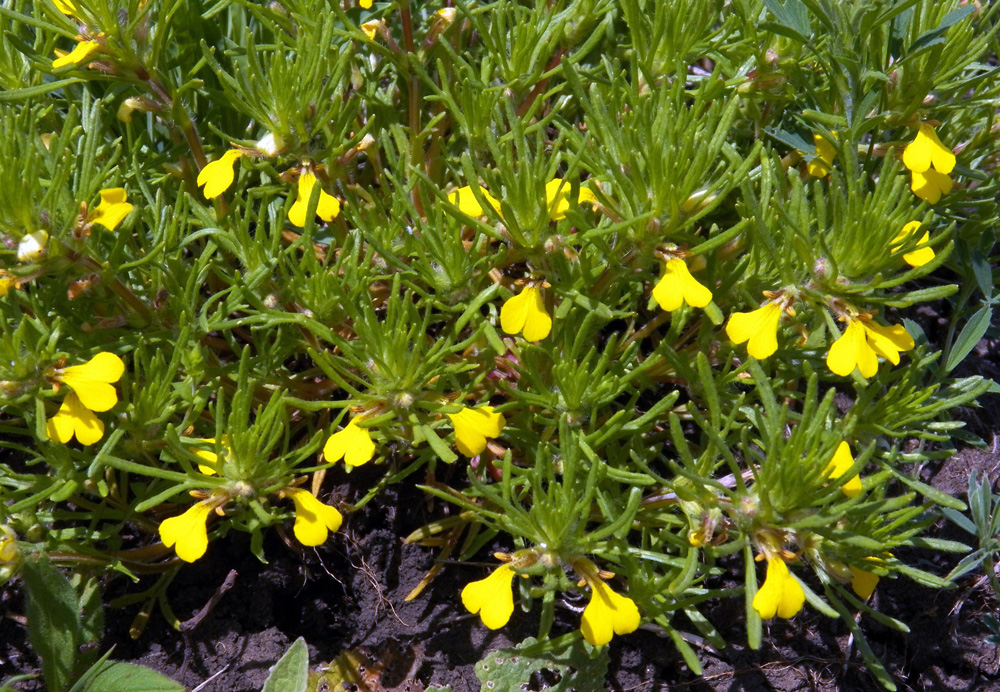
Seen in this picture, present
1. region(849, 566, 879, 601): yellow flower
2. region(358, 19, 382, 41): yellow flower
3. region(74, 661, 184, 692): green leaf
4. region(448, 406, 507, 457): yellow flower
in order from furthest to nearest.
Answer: region(358, 19, 382, 41): yellow flower → region(74, 661, 184, 692): green leaf → region(849, 566, 879, 601): yellow flower → region(448, 406, 507, 457): yellow flower

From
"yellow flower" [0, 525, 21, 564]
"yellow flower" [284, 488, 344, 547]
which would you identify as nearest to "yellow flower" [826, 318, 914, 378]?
"yellow flower" [284, 488, 344, 547]

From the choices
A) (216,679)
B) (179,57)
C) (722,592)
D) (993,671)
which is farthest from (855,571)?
(179,57)

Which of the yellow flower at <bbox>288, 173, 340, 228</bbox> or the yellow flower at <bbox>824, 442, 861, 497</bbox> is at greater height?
the yellow flower at <bbox>288, 173, 340, 228</bbox>

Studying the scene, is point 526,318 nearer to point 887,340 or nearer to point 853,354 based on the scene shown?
point 853,354

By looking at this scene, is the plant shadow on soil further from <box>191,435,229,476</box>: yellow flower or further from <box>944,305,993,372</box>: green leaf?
<box>944,305,993,372</box>: green leaf

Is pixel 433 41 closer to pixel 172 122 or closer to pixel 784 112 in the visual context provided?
pixel 172 122

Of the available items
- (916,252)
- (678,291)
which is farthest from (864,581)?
(678,291)
